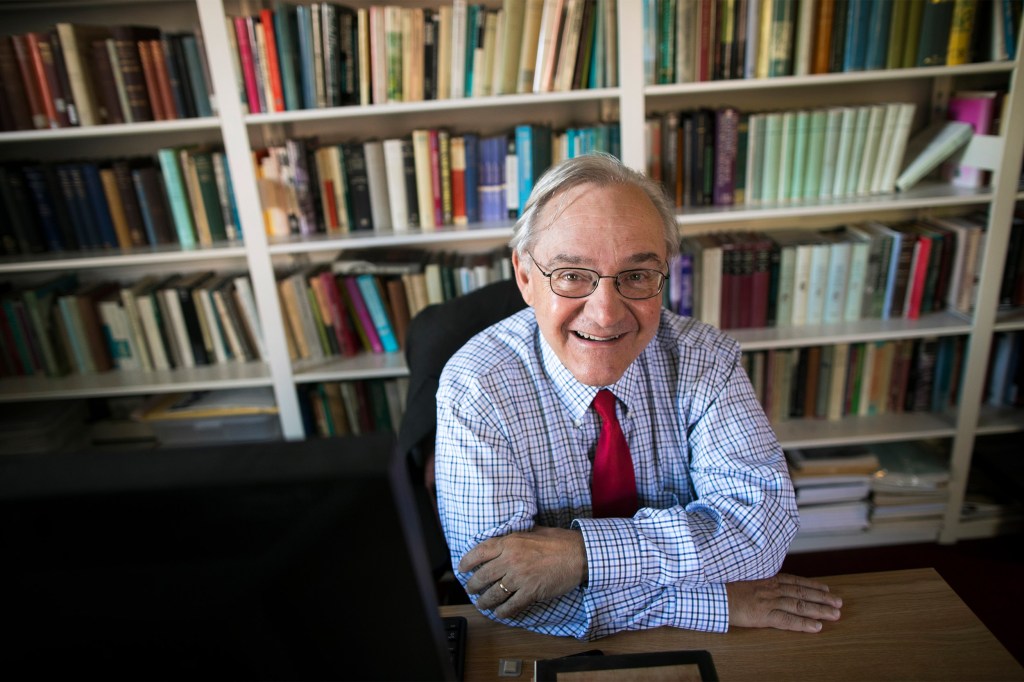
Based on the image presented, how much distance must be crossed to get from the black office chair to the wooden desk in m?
0.42

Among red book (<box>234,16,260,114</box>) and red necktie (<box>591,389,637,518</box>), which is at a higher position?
red book (<box>234,16,260,114</box>)

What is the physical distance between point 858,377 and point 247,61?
7.30ft

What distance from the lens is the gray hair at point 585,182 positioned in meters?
1.20

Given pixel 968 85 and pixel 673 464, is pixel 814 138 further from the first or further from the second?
pixel 673 464

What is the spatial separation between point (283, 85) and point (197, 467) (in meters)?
1.81

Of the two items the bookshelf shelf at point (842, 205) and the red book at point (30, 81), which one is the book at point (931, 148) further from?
the red book at point (30, 81)

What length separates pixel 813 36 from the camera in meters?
1.95

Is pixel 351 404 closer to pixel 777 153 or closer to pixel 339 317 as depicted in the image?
pixel 339 317

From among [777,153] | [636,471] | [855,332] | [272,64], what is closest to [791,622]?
[636,471]

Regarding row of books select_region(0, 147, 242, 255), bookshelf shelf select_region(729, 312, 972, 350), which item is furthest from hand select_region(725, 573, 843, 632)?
row of books select_region(0, 147, 242, 255)

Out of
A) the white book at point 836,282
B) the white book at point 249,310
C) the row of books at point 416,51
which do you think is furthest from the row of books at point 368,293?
the white book at point 836,282

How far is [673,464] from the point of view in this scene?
51.3 inches

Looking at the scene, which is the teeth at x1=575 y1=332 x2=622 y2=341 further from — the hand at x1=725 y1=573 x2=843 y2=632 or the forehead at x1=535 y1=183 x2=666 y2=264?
the hand at x1=725 y1=573 x2=843 y2=632

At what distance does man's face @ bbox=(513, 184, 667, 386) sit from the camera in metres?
1.16
